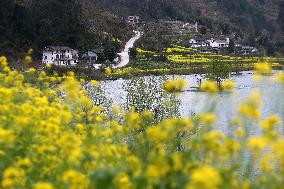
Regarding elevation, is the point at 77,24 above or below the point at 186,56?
above

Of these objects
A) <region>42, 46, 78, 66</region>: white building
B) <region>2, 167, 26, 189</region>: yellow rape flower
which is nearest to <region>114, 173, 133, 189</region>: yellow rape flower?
<region>2, 167, 26, 189</region>: yellow rape flower

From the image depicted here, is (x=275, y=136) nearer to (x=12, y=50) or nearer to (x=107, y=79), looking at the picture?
(x=107, y=79)

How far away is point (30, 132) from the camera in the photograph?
190 inches

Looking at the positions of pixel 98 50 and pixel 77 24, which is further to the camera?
pixel 77 24

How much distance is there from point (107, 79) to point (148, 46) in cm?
2654

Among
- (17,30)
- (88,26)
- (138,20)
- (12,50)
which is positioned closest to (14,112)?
(12,50)

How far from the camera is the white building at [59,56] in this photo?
73.6m

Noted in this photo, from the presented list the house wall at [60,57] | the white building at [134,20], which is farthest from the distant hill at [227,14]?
the house wall at [60,57]

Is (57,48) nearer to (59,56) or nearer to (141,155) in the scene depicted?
(59,56)

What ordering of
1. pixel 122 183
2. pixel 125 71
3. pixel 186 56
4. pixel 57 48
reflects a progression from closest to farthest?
pixel 122 183 < pixel 125 71 < pixel 57 48 < pixel 186 56

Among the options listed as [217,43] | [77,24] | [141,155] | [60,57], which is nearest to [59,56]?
[60,57]

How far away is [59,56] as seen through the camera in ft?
247

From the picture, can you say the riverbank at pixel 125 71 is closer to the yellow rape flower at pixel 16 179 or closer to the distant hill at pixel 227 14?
the distant hill at pixel 227 14

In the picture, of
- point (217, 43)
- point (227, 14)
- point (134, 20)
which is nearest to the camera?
point (217, 43)
